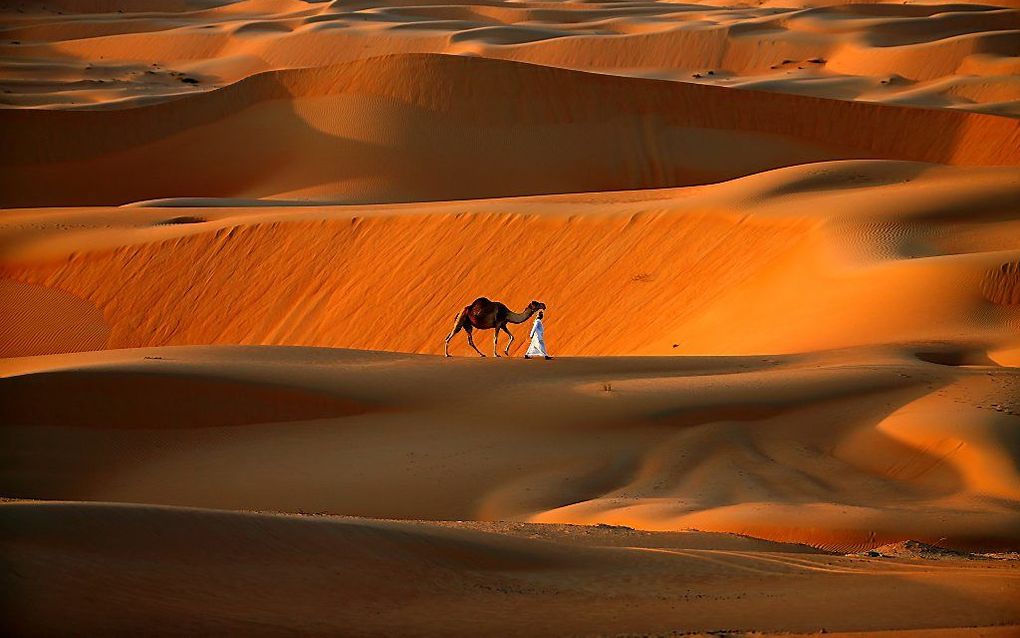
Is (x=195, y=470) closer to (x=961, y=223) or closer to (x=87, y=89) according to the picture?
(x=961, y=223)

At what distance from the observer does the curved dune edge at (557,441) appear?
37.1 ft

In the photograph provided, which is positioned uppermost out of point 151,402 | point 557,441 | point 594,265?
point 594,265

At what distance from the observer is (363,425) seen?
43.9 ft

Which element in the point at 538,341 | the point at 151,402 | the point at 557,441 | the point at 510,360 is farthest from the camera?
the point at 538,341

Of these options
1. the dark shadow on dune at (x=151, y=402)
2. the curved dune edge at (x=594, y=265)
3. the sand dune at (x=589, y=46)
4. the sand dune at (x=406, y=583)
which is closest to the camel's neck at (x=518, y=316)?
the dark shadow on dune at (x=151, y=402)

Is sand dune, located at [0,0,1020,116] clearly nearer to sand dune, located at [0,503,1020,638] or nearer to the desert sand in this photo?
the desert sand

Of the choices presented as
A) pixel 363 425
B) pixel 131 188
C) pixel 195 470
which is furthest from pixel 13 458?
pixel 131 188

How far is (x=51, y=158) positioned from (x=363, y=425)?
25.6 metres

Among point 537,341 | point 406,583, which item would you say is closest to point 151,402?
point 537,341

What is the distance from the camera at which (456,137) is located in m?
36.9

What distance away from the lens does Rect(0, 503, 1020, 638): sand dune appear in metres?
6.03

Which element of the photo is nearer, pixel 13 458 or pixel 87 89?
pixel 13 458

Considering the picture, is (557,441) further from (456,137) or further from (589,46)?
(589,46)

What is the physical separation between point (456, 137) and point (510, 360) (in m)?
23.1
